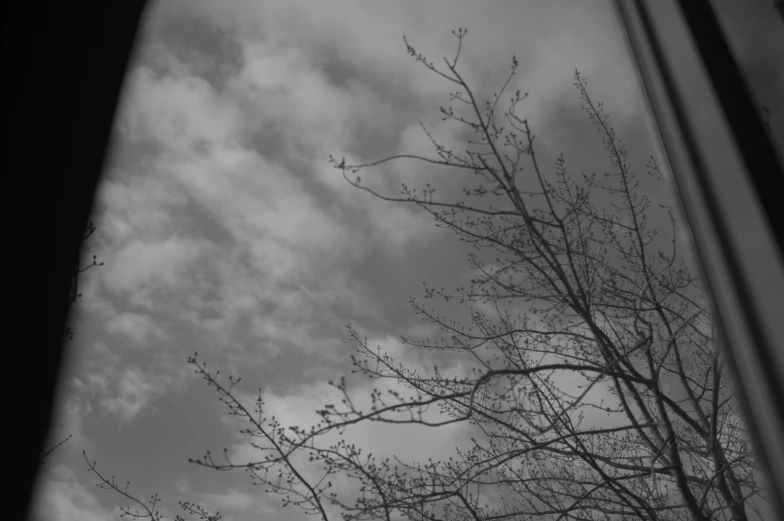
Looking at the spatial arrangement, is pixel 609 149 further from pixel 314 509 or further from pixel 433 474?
pixel 314 509

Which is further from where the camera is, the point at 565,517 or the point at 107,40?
the point at 565,517

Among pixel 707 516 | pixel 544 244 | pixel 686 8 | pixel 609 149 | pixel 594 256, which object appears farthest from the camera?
pixel 609 149

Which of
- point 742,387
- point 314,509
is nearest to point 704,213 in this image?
point 742,387

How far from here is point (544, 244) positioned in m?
2.55

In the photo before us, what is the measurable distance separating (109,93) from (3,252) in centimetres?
35

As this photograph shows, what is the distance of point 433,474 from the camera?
2850 mm

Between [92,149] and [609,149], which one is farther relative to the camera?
[609,149]

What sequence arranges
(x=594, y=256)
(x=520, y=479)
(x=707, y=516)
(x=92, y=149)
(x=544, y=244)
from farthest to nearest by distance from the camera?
1. (x=594, y=256)
2. (x=520, y=479)
3. (x=544, y=244)
4. (x=707, y=516)
5. (x=92, y=149)

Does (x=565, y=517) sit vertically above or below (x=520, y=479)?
below

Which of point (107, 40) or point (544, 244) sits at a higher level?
point (544, 244)

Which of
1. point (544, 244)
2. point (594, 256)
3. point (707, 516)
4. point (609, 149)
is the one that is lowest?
point (707, 516)

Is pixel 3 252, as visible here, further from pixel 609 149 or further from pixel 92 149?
pixel 609 149

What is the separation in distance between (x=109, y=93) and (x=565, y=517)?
2753mm

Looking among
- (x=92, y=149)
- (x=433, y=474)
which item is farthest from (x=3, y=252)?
(x=433, y=474)
